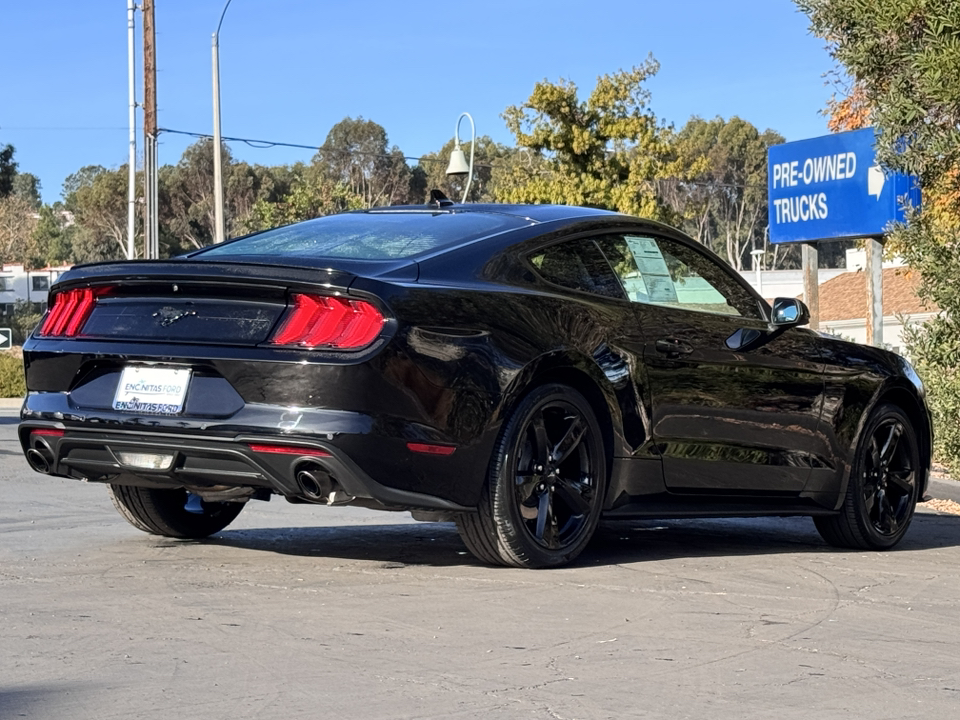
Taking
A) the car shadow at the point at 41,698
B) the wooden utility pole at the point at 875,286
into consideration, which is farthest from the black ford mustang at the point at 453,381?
the wooden utility pole at the point at 875,286

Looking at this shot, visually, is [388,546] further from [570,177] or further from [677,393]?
[570,177]

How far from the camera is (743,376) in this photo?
734cm

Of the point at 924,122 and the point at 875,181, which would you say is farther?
the point at 875,181

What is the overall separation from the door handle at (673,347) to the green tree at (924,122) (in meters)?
5.39

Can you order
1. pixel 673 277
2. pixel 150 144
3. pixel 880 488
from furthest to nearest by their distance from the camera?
pixel 150 144, pixel 880 488, pixel 673 277

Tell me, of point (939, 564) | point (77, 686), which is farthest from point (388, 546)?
point (77, 686)

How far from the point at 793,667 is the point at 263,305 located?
2.41 meters

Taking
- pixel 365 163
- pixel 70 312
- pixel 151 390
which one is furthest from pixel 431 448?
pixel 365 163

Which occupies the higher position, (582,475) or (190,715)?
(582,475)

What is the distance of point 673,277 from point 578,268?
2.19ft

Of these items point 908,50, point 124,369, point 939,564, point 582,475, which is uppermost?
point 908,50

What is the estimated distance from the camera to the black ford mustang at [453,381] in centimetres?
587

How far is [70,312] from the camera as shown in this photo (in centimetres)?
651

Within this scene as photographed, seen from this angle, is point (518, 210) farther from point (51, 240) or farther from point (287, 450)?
point (51, 240)
